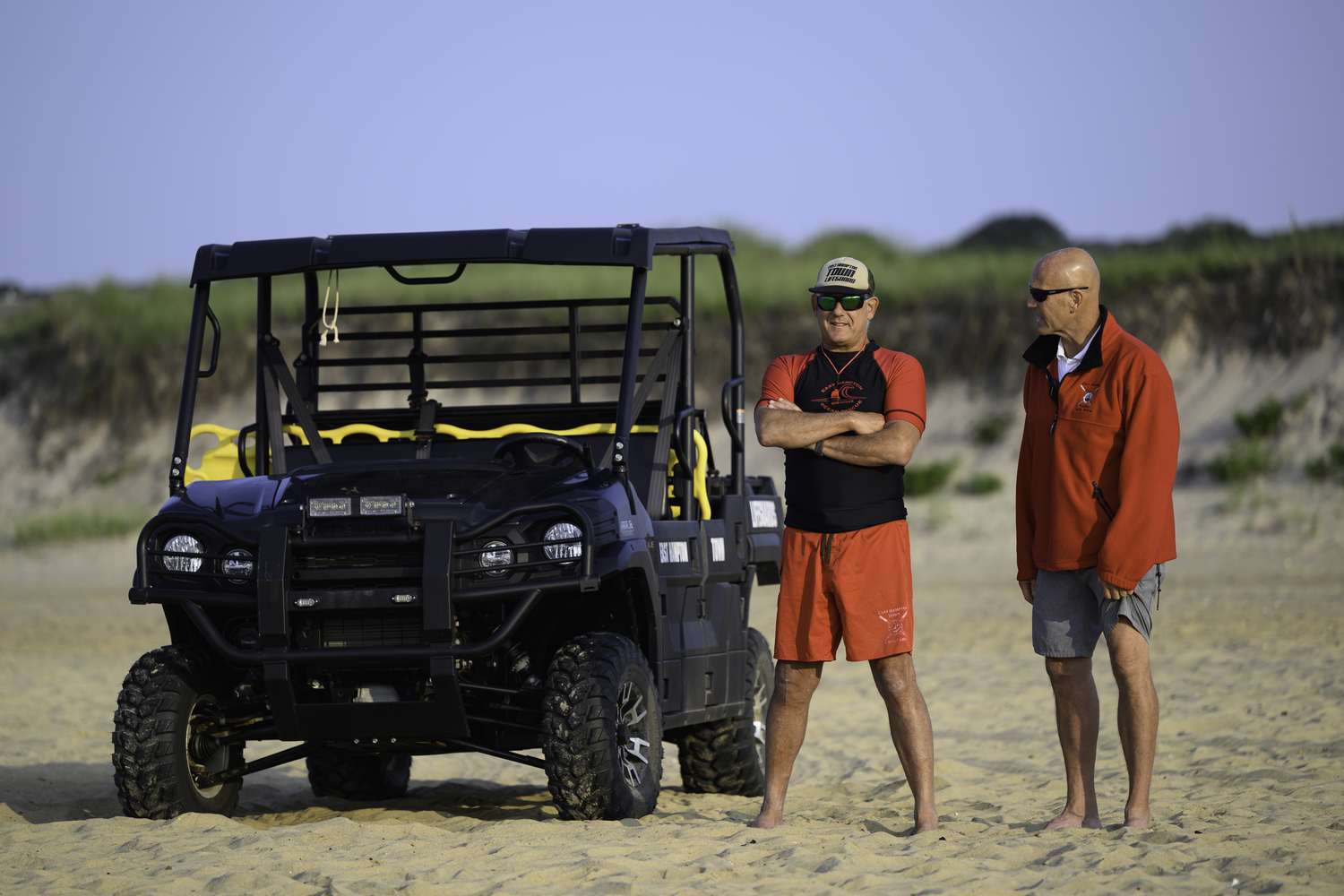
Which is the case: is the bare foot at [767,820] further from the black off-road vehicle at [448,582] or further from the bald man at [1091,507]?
the bald man at [1091,507]

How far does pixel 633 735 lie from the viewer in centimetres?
609

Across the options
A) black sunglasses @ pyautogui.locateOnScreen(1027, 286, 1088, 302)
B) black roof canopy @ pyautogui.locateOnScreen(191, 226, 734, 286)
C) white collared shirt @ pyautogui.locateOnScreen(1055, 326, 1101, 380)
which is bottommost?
white collared shirt @ pyautogui.locateOnScreen(1055, 326, 1101, 380)

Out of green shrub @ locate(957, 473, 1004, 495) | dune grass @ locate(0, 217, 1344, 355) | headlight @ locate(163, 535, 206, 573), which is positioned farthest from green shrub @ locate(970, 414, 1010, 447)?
headlight @ locate(163, 535, 206, 573)

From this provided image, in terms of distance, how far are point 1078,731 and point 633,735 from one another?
175 cm

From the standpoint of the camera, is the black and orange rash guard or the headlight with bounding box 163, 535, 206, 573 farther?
the headlight with bounding box 163, 535, 206, 573

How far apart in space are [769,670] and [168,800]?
10.6 feet

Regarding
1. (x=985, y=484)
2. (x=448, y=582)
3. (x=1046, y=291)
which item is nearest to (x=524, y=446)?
(x=448, y=582)

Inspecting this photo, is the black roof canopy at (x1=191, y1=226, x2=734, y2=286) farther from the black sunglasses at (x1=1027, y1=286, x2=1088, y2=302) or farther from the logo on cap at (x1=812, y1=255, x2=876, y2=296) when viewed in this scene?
the black sunglasses at (x1=1027, y1=286, x2=1088, y2=302)

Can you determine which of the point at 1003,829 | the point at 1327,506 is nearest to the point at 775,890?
Answer: the point at 1003,829

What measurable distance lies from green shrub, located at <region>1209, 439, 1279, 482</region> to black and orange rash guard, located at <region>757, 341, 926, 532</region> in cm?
1814

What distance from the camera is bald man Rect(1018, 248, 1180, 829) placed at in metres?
5.30

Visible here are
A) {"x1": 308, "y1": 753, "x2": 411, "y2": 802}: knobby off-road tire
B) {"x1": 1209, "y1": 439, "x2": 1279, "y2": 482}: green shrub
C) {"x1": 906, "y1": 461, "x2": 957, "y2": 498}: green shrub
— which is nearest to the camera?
{"x1": 308, "y1": 753, "x2": 411, "y2": 802}: knobby off-road tire

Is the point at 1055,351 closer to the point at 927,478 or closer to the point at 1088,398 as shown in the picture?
the point at 1088,398

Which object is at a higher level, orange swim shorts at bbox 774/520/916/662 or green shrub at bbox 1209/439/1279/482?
orange swim shorts at bbox 774/520/916/662
